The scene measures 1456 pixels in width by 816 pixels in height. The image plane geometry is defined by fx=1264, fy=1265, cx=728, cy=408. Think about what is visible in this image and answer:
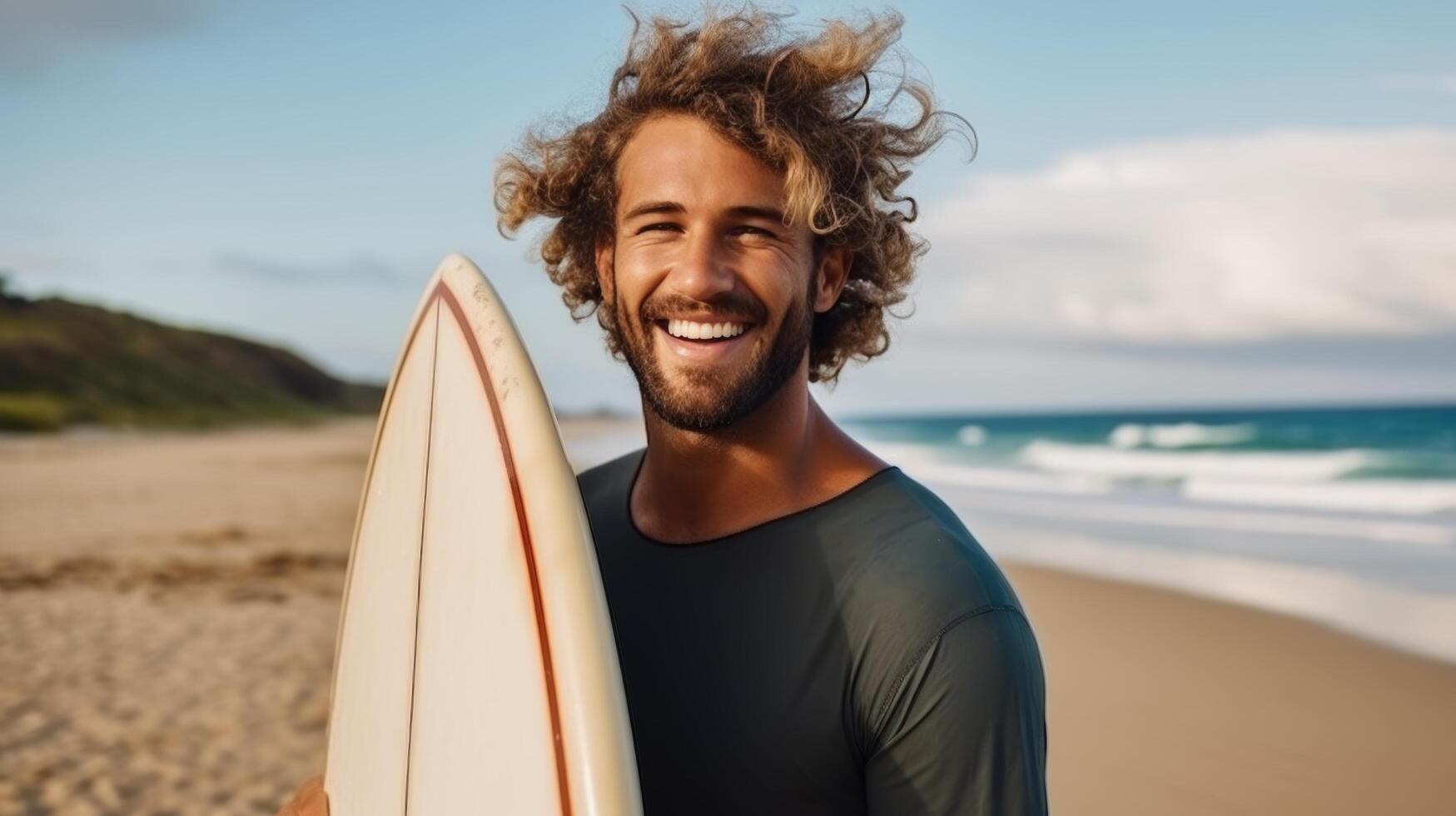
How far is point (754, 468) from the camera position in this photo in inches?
76.9

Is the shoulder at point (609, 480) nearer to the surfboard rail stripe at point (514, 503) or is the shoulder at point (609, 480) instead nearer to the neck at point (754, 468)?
the neck at point (754, 468)

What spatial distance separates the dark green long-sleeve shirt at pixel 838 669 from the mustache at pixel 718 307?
0.31 meters

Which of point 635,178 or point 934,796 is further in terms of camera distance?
point 635,178

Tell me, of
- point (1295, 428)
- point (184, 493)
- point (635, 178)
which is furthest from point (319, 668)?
point (1295, 428)

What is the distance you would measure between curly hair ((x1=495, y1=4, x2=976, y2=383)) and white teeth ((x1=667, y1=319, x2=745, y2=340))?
199 millimetres

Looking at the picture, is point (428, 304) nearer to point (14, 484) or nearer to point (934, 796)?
point (934, 796)

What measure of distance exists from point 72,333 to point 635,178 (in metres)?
49.8

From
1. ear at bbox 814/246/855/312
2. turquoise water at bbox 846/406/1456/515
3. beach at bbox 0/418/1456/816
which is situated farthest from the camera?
turquoise water at bbox 846/406/1456/515

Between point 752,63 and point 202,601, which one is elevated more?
point 752,63

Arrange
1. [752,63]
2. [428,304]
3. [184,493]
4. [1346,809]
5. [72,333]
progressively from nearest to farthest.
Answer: [752,63] → [428,304] → [1346,809] → [184,493] → [72,333]

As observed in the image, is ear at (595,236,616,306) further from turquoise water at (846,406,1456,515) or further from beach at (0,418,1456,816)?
turquoise water at (846,406,1456,515)

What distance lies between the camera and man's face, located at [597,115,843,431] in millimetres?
1926

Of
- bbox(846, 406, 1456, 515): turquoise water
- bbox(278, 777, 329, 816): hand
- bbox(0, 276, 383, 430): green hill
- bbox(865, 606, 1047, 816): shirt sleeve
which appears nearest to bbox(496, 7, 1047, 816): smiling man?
bbox(865, 606, 1047, 816): shirt sleeve

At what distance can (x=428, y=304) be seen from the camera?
7.96 ft
